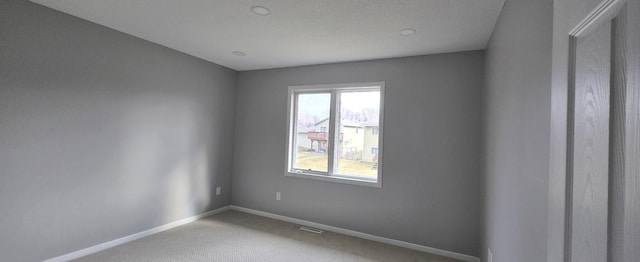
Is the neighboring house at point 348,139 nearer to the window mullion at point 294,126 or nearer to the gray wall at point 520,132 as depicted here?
the window mullion at point 294,126

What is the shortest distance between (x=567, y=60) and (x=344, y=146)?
10.8 feet

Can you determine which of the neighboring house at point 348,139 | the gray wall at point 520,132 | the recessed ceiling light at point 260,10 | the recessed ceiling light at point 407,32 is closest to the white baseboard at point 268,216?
the gray wall at point 520,132

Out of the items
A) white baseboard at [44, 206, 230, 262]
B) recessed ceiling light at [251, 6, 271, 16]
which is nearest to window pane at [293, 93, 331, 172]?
white baseboard at [44, 206, 230, 262]

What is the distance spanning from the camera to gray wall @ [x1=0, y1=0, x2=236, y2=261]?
2.30m

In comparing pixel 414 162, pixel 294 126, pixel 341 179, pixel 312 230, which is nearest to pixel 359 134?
pixel 341 179

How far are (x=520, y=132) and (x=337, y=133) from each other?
2514 millimetres

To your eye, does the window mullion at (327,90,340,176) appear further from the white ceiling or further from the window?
the white ceiling

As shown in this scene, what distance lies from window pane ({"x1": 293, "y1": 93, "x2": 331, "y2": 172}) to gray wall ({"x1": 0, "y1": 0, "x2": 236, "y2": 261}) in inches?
57.2

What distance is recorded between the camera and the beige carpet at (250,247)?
9.39ft

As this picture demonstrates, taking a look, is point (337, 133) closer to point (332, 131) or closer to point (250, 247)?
point (332, 131)

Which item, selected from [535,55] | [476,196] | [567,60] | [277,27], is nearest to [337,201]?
[476,196]

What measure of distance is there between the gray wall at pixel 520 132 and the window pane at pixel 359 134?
1428 millimetres

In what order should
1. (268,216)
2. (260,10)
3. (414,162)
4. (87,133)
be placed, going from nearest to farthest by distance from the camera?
(260,10)
(87,133)
(414,162)
(268,216)

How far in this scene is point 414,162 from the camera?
3322mm
